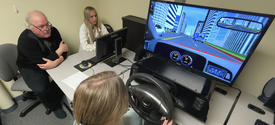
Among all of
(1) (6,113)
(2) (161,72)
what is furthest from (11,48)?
(2) (161,72)

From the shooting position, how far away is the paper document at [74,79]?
1.09 metres

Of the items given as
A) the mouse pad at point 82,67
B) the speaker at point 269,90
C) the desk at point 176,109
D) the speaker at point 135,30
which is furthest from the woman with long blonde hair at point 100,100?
the speaker at point 269,90

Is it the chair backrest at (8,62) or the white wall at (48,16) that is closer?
the chair backrest at (8,62)

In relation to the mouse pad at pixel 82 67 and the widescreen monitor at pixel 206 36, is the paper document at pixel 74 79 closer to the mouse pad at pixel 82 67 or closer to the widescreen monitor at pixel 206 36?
the mouse pad at pixel 82 67

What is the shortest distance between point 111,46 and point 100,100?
2.68ft

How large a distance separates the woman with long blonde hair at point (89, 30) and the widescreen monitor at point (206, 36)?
0.93 meters

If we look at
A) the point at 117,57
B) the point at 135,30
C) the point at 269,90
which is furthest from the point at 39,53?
the point at 269,90

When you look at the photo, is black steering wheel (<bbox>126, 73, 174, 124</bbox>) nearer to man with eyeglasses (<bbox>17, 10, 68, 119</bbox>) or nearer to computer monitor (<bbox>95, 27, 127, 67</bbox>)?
computer monitor (<bbox>95, 27, 127, 67</bbox>)

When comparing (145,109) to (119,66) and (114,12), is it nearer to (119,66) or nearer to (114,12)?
(119,66)

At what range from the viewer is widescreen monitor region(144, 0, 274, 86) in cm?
70

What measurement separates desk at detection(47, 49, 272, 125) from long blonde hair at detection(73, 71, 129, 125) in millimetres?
444

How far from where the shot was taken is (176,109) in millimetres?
905

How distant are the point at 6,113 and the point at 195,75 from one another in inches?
92.0

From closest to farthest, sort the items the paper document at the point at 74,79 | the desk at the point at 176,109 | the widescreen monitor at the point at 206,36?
the widescreen monitor at the point at 206,36 < the desk at the point at 176,109 < the paper document at the point at 74,79
